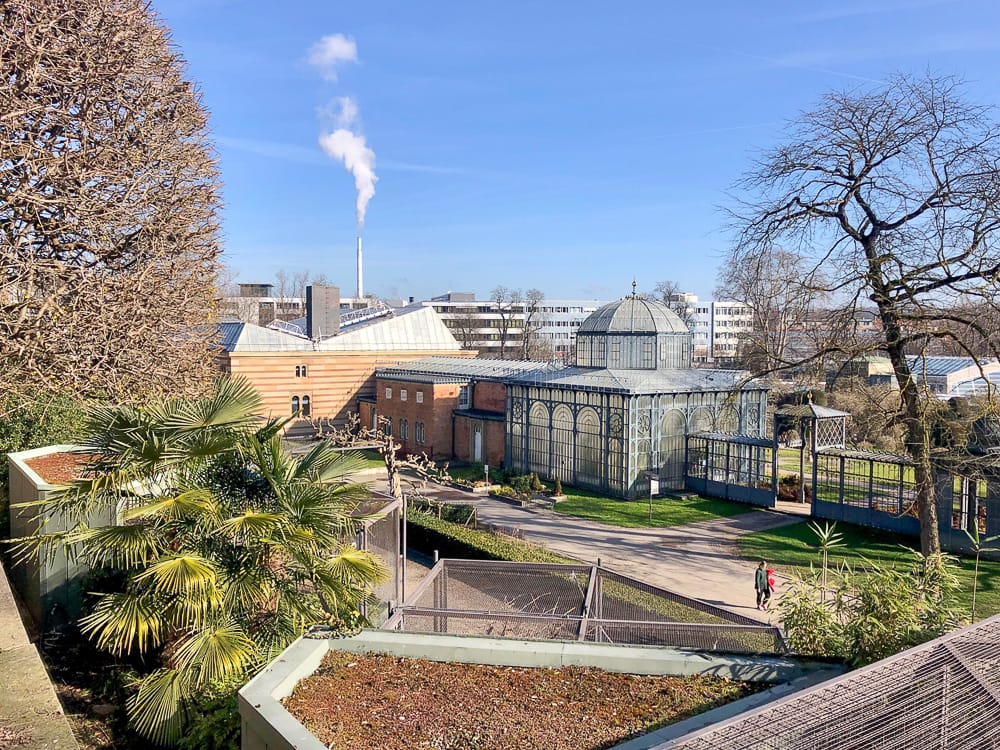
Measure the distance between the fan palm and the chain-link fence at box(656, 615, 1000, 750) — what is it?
4.46 meters

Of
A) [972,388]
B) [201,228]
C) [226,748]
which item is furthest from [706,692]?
[972,388]

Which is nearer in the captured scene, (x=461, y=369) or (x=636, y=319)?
(x=636, y=319)

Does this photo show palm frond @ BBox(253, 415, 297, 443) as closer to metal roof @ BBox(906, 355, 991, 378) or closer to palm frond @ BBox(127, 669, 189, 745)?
palm frond @ BBox(127, 669, 189, 745)

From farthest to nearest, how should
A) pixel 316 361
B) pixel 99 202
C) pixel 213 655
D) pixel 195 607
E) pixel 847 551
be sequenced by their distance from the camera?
pixel 316 361 < pixel 847 551 < pixel 99 202 < pixel 213 655 < pixel 195 607

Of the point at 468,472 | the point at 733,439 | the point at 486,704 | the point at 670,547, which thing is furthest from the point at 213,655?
the point at 468,472

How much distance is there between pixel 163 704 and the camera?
7.14 meters

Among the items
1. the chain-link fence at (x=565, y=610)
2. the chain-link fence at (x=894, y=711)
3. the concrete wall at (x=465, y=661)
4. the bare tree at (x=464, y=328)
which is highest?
the bare tree at (x=464, y=328)

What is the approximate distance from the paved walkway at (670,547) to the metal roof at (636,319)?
7920 mm

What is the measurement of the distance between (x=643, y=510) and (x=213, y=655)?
17861 millimetres

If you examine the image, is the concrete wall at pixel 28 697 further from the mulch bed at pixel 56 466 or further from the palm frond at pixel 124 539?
the mulch bed at pixel 56 466

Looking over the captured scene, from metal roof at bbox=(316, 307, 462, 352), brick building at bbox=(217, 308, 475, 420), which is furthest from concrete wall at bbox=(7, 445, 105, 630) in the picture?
metal roof at bbox=(316, 307, 462, 352)

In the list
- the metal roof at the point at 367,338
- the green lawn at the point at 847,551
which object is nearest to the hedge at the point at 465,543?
the green lawn at the point at 847,551

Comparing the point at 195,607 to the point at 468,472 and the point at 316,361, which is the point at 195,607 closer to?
the point at 468,472

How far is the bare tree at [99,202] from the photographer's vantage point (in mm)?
15258
